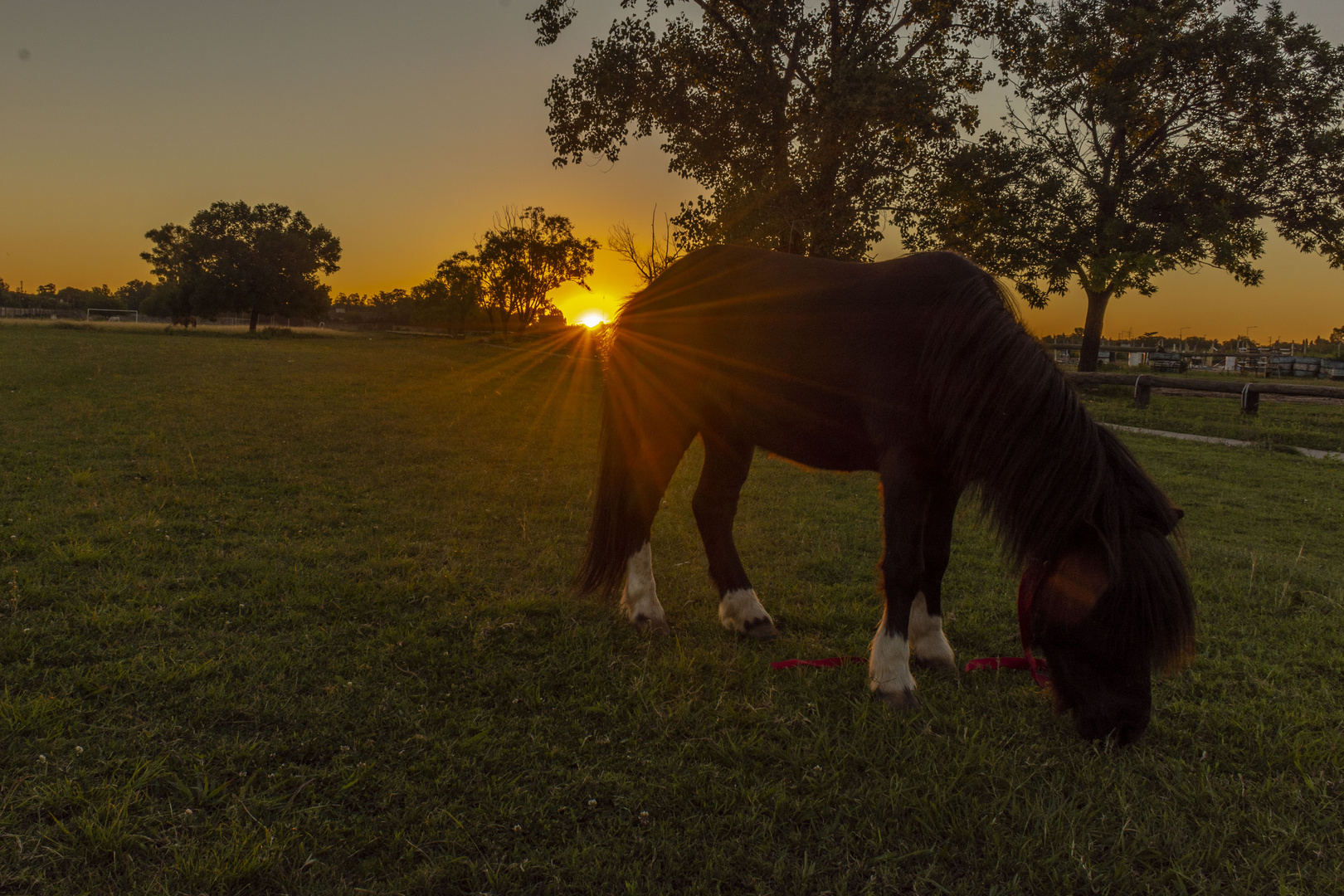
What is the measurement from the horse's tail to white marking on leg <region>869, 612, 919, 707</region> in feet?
4.80

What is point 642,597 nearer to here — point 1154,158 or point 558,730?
point 558,730

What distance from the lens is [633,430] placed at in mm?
3766

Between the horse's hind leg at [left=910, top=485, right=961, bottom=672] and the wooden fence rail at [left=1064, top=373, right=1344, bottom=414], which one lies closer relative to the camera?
the horse's hind leg at [left=910, top=485, right=961, bottom=672]

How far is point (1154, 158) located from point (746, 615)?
82.9ft

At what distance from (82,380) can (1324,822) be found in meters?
17.0

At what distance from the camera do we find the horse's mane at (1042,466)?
2.23 m

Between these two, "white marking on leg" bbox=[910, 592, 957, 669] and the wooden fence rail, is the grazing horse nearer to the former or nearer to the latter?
"white marking on leg" bbox=[910, 592, 957, 669]

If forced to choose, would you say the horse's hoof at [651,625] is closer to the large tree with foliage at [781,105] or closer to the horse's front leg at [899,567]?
the horse's front leg at [899,567]

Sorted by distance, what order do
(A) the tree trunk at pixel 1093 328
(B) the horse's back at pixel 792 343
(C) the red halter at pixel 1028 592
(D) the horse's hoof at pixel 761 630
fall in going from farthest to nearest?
(A) the tree trunk at pixel 1093 328, (D) the horse's hoof at pixel 761 630, (B) the horse's back at pixel 792 343, (C) the red halter at pixel 1028 592

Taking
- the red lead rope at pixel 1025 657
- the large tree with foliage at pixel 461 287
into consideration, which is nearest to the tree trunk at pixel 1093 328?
the red lead rope at pixel 1025 657

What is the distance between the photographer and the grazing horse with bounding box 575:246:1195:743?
233 centimetres

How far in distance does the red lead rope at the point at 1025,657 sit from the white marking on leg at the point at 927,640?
0.36 ft

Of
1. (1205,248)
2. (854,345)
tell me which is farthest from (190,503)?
(1205,248)

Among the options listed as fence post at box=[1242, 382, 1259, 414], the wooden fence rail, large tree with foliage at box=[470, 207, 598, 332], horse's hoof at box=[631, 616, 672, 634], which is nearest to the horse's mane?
horse's hoof at box=[631, 616, 672, 634]
